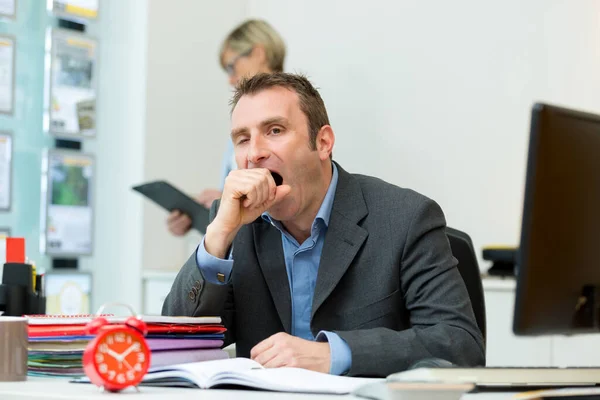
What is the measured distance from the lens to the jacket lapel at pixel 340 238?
1.89m

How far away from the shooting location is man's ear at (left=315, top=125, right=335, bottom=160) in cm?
208

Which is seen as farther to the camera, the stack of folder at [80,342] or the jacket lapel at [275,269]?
the jacket lapel at [275,269]

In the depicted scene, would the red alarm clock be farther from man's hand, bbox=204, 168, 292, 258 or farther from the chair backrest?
the chair backrest

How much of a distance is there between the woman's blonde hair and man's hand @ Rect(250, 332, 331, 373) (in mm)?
2149

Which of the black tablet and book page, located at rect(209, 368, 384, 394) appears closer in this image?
book page, located at rect(209, 368, 384, 394)

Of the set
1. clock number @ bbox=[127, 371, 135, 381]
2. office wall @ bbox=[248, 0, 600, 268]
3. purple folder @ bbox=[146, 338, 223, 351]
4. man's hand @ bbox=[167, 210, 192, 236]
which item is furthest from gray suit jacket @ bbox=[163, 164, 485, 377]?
office wall @ bbox=[248, 0, 600, 268]

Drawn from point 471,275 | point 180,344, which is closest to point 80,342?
point 180,344

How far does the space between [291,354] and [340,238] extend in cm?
49

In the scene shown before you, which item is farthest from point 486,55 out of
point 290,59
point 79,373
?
point 79,373

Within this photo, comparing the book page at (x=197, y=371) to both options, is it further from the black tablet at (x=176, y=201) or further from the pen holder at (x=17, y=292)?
the black tablet at (x=176, y=201)

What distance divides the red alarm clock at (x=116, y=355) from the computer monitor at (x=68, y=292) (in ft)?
9.33

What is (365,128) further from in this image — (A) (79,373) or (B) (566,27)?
(A) (79,373)

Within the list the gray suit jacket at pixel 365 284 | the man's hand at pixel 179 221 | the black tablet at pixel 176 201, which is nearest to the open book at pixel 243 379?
the gray suit jacket at pixel 365 284

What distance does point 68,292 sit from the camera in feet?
13.4
